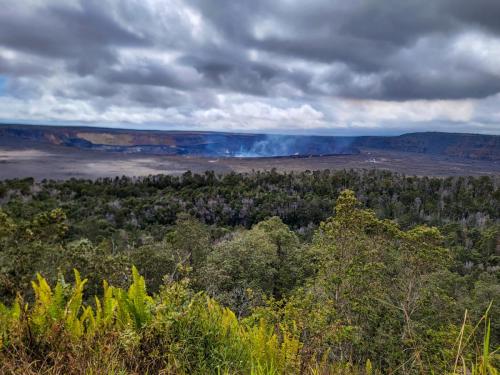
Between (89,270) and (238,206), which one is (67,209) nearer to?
(238,206)

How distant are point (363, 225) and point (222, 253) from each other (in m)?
11.6

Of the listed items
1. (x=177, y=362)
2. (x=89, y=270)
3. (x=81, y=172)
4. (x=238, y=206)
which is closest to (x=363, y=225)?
(x=177, y=362)

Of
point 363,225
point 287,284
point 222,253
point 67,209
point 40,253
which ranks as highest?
point 363,225

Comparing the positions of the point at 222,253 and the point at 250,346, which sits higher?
the point at 250,346

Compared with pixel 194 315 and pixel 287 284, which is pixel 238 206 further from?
pixel 194 315

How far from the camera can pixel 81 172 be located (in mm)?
181375

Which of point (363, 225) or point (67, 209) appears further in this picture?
point (67, 209)

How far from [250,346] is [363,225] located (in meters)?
9.58

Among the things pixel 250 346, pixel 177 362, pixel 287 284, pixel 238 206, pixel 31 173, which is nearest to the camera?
pixel 177 362

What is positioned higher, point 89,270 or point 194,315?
point 194,315

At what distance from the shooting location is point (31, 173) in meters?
175

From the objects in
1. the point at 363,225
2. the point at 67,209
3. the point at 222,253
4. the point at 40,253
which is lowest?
the point at 67,209

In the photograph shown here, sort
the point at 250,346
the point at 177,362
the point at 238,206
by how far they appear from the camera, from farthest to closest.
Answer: the point at 238,206, the point at 250,346, the point at 177,362

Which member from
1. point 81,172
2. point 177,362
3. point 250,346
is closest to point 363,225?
point 250,346
